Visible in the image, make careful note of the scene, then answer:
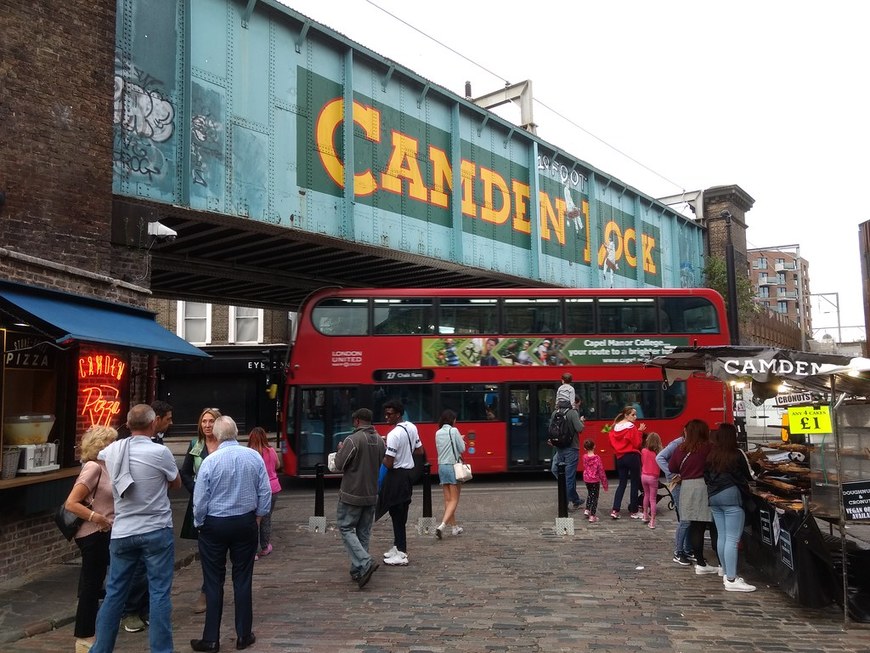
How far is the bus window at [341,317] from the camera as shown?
14766 mm

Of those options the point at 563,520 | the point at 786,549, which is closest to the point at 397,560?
the point at 563,520

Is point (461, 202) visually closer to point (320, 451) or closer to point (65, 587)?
point (320, 451)

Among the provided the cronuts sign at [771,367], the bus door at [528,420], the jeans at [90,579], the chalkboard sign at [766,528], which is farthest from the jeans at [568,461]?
the jeans at [90,579]

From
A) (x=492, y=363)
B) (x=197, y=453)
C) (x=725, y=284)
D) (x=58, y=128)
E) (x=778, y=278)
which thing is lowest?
(x=197, y=453)

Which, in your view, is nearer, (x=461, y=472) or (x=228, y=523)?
(x=228, y=523)

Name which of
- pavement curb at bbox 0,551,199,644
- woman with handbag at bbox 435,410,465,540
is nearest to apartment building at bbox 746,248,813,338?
woman with handbag at bbox 435,410,465,540

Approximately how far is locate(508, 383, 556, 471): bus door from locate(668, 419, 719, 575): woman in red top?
7582 millimetres

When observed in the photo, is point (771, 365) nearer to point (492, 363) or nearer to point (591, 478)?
point (591, 478)

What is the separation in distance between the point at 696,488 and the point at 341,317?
8999 mm

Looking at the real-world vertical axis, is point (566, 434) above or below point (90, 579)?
above

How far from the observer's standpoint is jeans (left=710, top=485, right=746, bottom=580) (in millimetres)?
6750

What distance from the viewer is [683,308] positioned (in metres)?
15.7

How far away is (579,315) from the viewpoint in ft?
50.4

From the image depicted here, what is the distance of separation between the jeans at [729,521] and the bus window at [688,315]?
9114 mm
